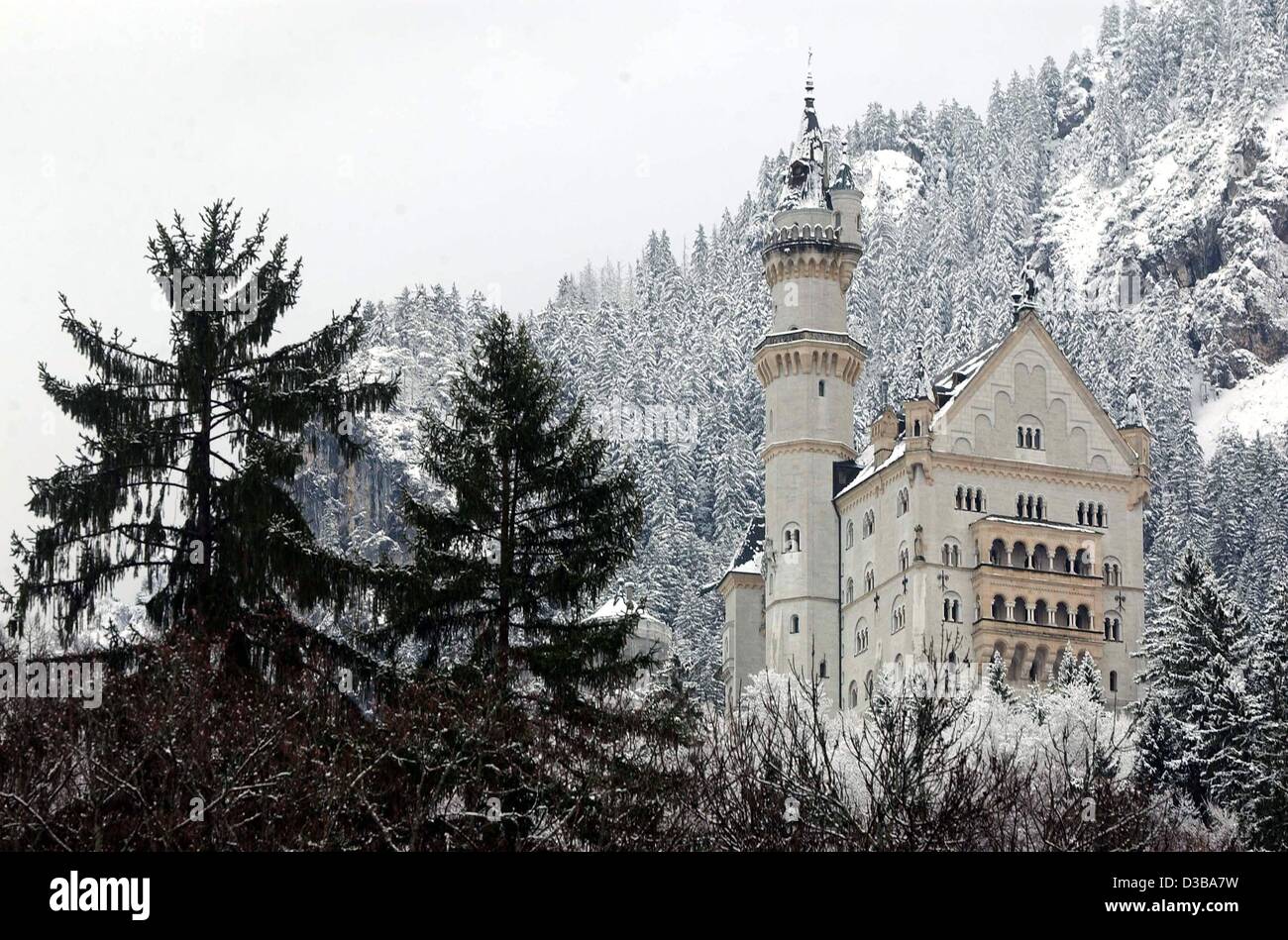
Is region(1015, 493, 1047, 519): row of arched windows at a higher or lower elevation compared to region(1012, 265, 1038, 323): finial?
lower

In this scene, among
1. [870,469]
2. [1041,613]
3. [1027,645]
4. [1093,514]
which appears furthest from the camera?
[870,469]

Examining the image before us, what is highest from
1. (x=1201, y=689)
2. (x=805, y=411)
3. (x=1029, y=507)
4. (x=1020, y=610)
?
(x=805, y=411)

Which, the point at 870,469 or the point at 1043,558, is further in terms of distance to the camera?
the point at 870,469

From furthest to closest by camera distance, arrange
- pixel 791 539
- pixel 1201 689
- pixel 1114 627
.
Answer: pixel 791 539, pixel 1114 627, pixel 1201 689

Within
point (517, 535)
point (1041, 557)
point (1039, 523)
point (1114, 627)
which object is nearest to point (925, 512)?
point (1039, 523)

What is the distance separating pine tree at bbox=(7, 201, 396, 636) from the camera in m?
35.4

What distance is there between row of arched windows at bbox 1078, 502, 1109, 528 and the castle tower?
13.5 meters

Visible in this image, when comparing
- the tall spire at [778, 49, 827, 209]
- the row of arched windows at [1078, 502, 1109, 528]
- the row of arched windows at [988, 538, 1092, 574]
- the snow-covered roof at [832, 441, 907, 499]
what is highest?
the tall spire at [778, 49, 827, 209]

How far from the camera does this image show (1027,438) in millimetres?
108500

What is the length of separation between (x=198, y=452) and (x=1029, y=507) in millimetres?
75939

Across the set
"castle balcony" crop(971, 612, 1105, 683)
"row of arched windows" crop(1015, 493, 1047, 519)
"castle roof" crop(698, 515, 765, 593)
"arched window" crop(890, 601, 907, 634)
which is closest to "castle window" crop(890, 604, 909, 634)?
"arched window" crop(890, 601, 907, 634)

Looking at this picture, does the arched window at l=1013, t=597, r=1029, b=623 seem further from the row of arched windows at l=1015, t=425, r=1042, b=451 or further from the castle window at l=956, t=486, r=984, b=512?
the row of arched windows at l=1015, t=425, r=1042, b=451

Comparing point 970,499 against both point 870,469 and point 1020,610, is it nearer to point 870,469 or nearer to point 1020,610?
point 1020,610
